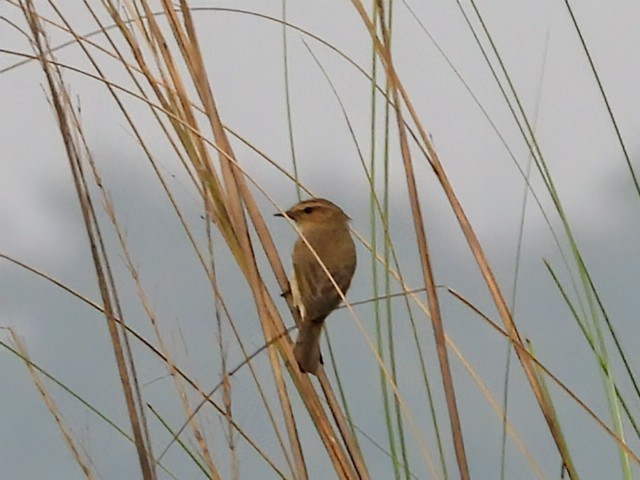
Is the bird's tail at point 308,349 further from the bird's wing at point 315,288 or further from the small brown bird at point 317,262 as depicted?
the bird's wing at point 315,288

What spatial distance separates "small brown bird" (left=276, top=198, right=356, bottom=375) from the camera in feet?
10.1

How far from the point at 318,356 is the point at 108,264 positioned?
609mm

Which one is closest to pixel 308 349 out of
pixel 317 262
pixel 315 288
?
pixel 315 288

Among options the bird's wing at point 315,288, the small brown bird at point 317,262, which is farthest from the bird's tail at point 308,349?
the bird's wing at point 315,288

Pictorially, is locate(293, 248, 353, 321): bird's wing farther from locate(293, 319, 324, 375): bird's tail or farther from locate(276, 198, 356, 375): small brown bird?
Answer: locate(293, 319, 324, 375): bird's tail

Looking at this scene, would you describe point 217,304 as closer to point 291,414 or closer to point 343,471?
point 291,414

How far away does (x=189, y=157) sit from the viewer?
6.17 ft

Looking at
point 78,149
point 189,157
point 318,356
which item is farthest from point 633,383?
point 78,149

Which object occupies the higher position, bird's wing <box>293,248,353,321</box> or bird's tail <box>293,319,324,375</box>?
bird's wing <box>293,248,353,321</box>

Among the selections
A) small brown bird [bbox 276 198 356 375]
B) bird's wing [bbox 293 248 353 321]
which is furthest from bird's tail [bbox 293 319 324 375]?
bird's wing [bbox 293 248 353 321]

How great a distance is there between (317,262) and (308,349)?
3.42 ft

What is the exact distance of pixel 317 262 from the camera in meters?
3.35

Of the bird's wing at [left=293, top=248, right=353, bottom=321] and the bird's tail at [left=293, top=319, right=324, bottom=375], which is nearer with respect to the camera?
the bird's tail at [left=293, top=319, right=324, bottom=375]

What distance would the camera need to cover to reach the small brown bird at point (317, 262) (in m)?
3.07
